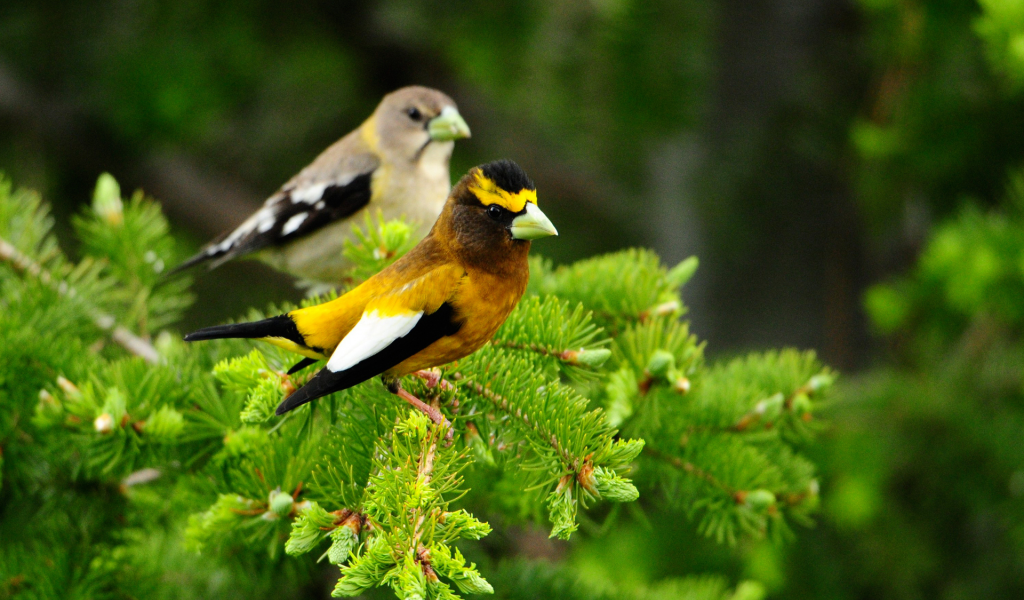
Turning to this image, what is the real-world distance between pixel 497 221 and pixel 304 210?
172 cm

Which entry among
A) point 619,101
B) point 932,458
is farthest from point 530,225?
point 619,101

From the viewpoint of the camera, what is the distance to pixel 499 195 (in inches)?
89.0

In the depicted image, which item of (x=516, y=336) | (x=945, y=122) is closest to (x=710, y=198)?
(x=945, y=122)

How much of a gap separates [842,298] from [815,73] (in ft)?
4.88

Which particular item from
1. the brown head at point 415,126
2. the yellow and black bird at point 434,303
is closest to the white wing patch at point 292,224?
the brown head at point 415,126

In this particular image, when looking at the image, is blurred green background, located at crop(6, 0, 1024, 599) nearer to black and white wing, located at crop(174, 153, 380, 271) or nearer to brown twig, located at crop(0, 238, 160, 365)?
black and white wing, located at crop(174, 153, 380, 271)

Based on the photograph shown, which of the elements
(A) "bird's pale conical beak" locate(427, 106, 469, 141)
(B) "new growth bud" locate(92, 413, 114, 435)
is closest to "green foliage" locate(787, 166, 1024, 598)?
(A) "bird's pale conical beak" locate(427, 106, 469, 141)

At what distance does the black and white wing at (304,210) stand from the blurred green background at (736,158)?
1.81 m

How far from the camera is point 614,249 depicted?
24.1 feet

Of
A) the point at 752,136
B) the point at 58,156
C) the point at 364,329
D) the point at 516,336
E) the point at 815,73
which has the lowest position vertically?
the point at 364,329

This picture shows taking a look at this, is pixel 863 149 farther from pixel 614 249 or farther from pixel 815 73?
pixel 614 249

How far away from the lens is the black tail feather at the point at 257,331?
2.03 metres

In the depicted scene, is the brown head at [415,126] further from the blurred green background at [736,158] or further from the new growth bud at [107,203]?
the blurred green background at [736,158]

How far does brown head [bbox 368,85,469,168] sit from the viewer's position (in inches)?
151
